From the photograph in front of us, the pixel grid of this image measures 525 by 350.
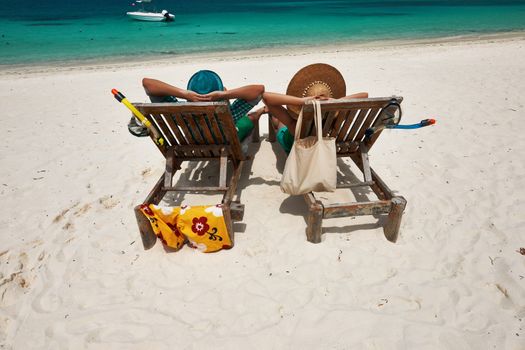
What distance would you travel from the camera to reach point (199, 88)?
11.5ft

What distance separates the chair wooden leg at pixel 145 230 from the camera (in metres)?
2.96

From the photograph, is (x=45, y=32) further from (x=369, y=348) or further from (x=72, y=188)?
(x=369, y=348)

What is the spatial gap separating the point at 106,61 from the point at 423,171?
18.9 meters

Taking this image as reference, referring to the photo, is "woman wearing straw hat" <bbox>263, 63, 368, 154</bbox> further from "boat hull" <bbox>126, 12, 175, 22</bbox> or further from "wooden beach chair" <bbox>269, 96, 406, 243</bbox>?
"boat hull" <bbox>126, 12, 175, 22</bbox>

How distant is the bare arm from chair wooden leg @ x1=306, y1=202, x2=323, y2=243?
1694 mm

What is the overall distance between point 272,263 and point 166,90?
2.23 metres

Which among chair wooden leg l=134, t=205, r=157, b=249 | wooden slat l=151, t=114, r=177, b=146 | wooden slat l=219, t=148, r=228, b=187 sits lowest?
chair wooden leg l=134, t=205, r=157, b=249

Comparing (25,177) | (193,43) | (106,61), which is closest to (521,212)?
(25,177)

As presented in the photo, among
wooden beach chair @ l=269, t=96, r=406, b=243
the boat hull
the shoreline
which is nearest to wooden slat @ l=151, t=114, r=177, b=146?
wooden beach chair @ l=269, t=96, r=406, b=243

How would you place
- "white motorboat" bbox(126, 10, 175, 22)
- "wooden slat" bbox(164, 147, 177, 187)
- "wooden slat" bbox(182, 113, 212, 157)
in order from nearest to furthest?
"wooden slat" bbox(182, 113, 212, 157) → "wooden slat" bbox(164, 147, 177, 187) → "white motorboat" bbox(126, 10, 175, 22)

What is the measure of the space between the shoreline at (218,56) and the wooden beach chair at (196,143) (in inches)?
527

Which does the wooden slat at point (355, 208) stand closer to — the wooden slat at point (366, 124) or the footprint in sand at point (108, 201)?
the wooden slat at point (366, 124)

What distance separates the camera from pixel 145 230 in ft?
10.0

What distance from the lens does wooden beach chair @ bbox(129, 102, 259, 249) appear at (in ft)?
9.43
